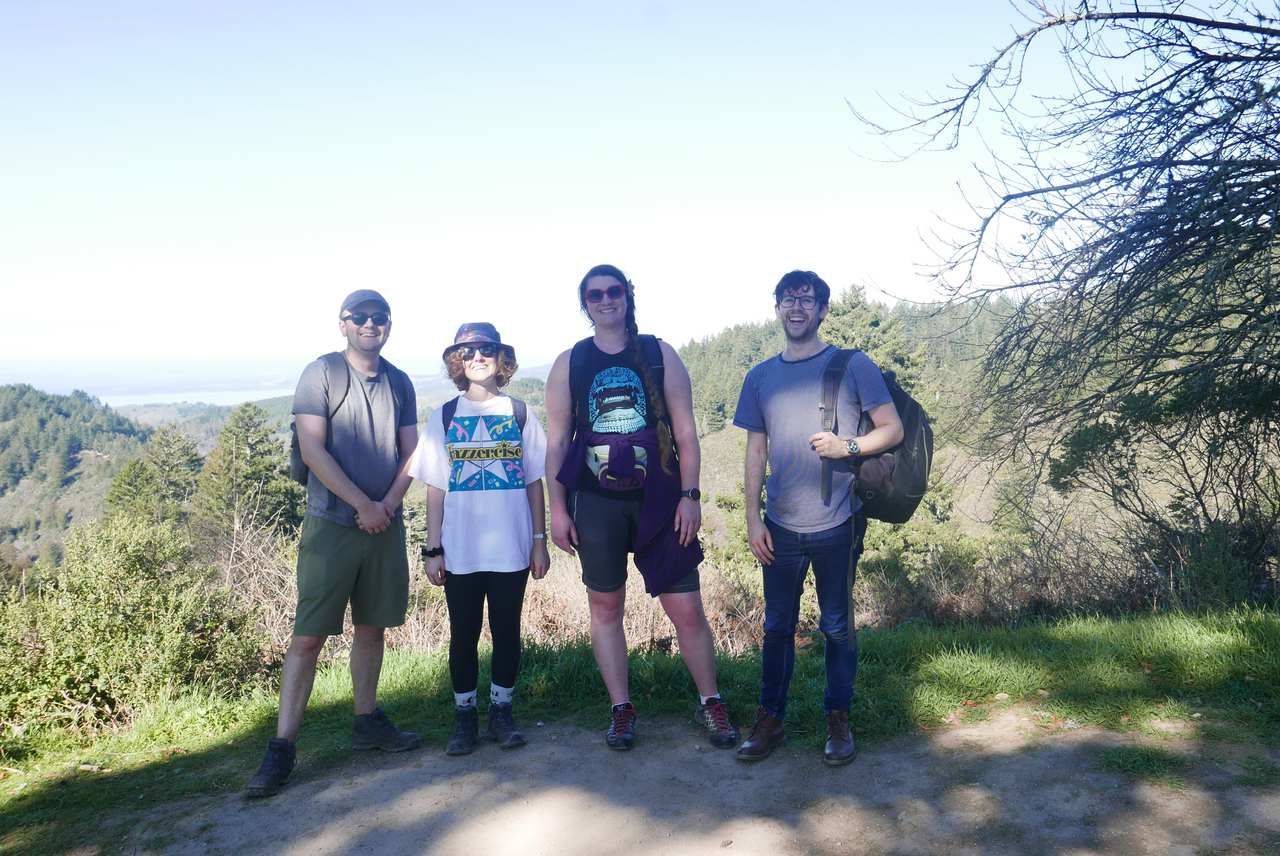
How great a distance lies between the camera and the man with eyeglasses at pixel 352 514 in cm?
374

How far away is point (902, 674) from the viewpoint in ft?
15.0

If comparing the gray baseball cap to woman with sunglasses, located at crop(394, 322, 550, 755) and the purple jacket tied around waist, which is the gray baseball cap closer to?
woman with sunglasses, located at crop(394, 322, 550, 755)

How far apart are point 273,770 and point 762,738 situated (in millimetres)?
2078

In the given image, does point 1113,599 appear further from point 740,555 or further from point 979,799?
point 740,555

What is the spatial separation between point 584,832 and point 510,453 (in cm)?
163

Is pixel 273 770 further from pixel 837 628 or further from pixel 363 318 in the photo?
pixel 837 628

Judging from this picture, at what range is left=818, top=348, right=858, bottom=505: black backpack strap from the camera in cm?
362

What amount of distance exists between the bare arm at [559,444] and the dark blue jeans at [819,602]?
35.7 inches

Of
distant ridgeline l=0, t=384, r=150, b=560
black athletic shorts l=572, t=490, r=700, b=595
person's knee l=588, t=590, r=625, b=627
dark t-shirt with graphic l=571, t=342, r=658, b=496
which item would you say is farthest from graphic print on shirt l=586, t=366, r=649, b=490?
distant ridgeline l=0, t=384, r=150, b=560

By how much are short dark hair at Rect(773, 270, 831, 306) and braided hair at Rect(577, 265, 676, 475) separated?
2.13ft

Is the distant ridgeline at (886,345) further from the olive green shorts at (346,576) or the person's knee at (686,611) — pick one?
the olive green shorts at (346,576)

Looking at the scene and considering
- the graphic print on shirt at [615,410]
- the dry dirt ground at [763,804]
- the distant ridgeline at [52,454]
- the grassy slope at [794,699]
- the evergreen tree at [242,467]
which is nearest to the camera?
the dry dirt ground at [763,804]

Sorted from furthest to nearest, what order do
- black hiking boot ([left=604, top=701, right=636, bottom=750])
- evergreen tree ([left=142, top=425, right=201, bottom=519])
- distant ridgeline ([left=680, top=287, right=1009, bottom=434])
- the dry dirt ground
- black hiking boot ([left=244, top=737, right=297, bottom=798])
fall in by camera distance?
evergreen tree ([left=142, top=425, right=201, bottom=519])
distant ridgeline ([left=680, top=287, right=1009, bottom=434])
black hiking boot ([left=604, top=701, right=636, bottom=750])
black hiking boot ([left=244, top=737, right=297, bottom=798])
the dry dirt ground

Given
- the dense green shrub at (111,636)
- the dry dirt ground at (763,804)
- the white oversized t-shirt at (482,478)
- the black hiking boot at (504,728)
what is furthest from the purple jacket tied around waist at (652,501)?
the dense green shrub at (111,636)
